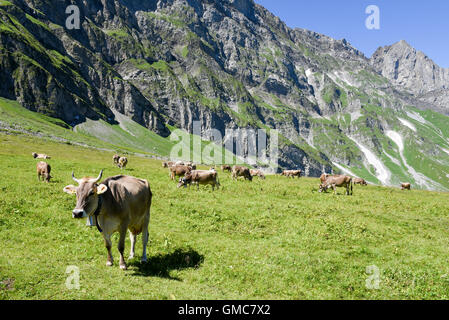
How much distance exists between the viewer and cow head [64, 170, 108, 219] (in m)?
9.37

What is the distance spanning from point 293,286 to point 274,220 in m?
8.30

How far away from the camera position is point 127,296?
8.87 metres

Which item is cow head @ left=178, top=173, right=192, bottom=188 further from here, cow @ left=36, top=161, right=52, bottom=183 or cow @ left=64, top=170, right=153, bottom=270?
cow @ left=64, top=170, right=153, bottom=270

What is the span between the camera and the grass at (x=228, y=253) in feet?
32.6

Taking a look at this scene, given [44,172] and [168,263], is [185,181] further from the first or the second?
[168,263]

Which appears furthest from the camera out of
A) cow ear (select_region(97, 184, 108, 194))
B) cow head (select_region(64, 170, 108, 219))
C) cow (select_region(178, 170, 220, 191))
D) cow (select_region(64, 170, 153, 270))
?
cow (select_region(178, 170, 220, 191))

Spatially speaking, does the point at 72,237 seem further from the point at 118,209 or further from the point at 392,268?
the point at 392,268

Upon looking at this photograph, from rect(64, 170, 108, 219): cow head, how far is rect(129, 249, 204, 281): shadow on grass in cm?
317

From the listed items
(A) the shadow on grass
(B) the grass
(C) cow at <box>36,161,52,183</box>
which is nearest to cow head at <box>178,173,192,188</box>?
(B) the grass

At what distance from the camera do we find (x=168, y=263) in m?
12.3

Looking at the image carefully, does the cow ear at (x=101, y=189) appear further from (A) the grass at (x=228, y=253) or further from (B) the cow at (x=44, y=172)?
(B) the cow at (x=44, y=172)

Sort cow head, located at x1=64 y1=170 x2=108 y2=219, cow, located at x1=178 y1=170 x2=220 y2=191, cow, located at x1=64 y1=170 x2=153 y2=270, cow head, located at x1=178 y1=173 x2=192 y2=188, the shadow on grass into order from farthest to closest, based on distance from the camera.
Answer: cow, located at x1=178 y1=170 x2=220 y2=191, cow head, located at x1=178 y1=173 x2=192 y2=188, the shadow on grass, cow, located at x1=64 y1=170 x2=153 y2=270, cow head, located at x1=64 y1=170 x2=108 y2=219

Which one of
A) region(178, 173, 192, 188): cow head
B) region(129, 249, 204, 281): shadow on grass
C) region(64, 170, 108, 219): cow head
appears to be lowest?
region(129, 249, 204, 281): shadow on grass
